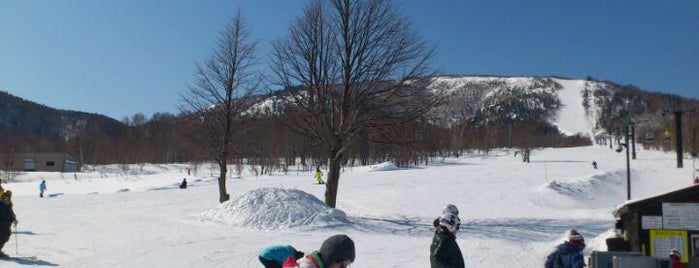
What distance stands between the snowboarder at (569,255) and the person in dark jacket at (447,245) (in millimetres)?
1222

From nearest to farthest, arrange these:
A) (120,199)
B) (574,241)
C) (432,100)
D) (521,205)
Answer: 1. (574,241)
2. (432,100)
3. (521,205)
4. (120,199)

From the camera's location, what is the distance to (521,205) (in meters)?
28.7

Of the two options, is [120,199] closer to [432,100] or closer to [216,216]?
[216,216]

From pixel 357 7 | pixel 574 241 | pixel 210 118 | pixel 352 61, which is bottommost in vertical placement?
pixel 574 241

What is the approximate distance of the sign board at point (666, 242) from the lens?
8.73m

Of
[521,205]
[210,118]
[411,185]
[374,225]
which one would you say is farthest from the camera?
[411,185]

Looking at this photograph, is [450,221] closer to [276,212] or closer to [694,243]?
[694,243]

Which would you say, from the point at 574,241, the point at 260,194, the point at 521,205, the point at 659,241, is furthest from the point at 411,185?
the point at 574,241

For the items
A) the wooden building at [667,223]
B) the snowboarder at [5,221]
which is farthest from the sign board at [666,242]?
the snowboarder at [5,221]

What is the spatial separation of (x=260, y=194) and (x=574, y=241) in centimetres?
1496

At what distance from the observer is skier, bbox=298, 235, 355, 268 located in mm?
4215

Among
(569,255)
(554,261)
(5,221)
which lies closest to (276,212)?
(5,221)

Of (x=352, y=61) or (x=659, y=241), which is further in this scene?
(x=352, y=61)

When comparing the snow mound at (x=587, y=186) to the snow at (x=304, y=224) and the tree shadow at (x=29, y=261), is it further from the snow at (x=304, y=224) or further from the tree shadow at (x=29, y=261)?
the tree shadow at (x=29, y=261)
